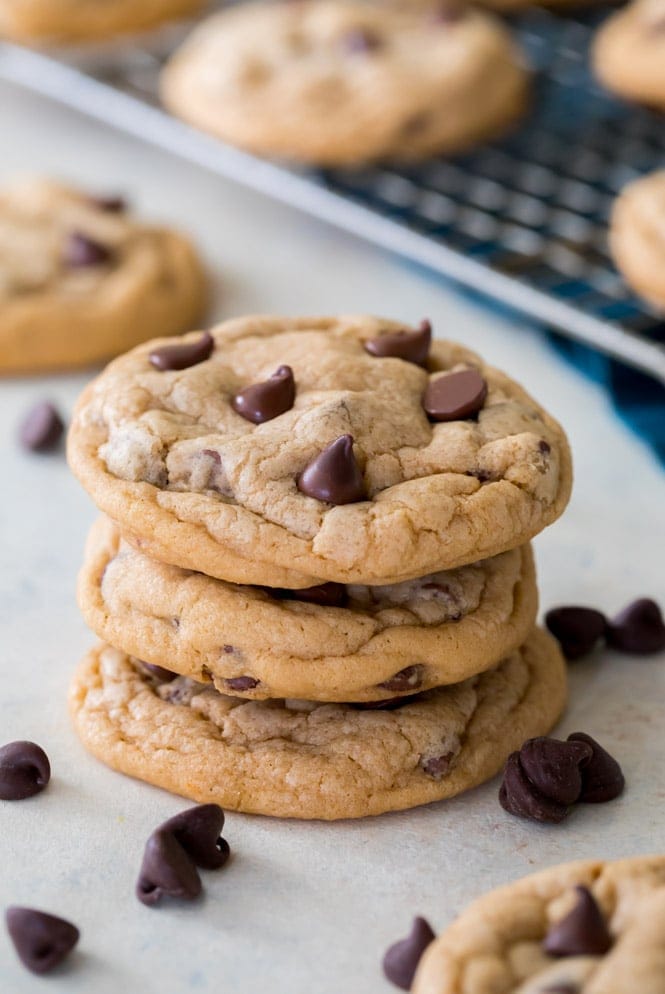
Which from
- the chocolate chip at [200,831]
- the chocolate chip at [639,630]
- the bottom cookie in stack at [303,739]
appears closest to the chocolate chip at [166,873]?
the chocolate chip at [200,831]

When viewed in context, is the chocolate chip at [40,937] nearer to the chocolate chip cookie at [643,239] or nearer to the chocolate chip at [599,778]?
the chocolate chip at [599,778]

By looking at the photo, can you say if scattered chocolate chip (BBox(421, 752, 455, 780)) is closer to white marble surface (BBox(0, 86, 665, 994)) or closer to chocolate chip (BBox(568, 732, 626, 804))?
white marble surface (BBox(0, 86, 665, 994))

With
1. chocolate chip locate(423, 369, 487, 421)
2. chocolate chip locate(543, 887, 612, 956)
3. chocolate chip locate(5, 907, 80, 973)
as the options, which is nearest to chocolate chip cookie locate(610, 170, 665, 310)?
chocolate chip locate(423, 369, 487, 421)

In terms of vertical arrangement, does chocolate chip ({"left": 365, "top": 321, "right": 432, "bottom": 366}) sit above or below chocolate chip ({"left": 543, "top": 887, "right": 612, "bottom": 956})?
above

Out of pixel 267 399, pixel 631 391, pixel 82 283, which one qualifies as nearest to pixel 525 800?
pixel 267 399

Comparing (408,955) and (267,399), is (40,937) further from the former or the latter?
(267,399)

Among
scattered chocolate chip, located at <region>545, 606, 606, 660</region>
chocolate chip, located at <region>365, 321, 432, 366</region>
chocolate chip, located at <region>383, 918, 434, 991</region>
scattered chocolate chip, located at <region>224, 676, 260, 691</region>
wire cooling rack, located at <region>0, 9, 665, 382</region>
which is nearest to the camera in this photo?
chocolate chip, located at <region>383, 918, 434, 991</region>
